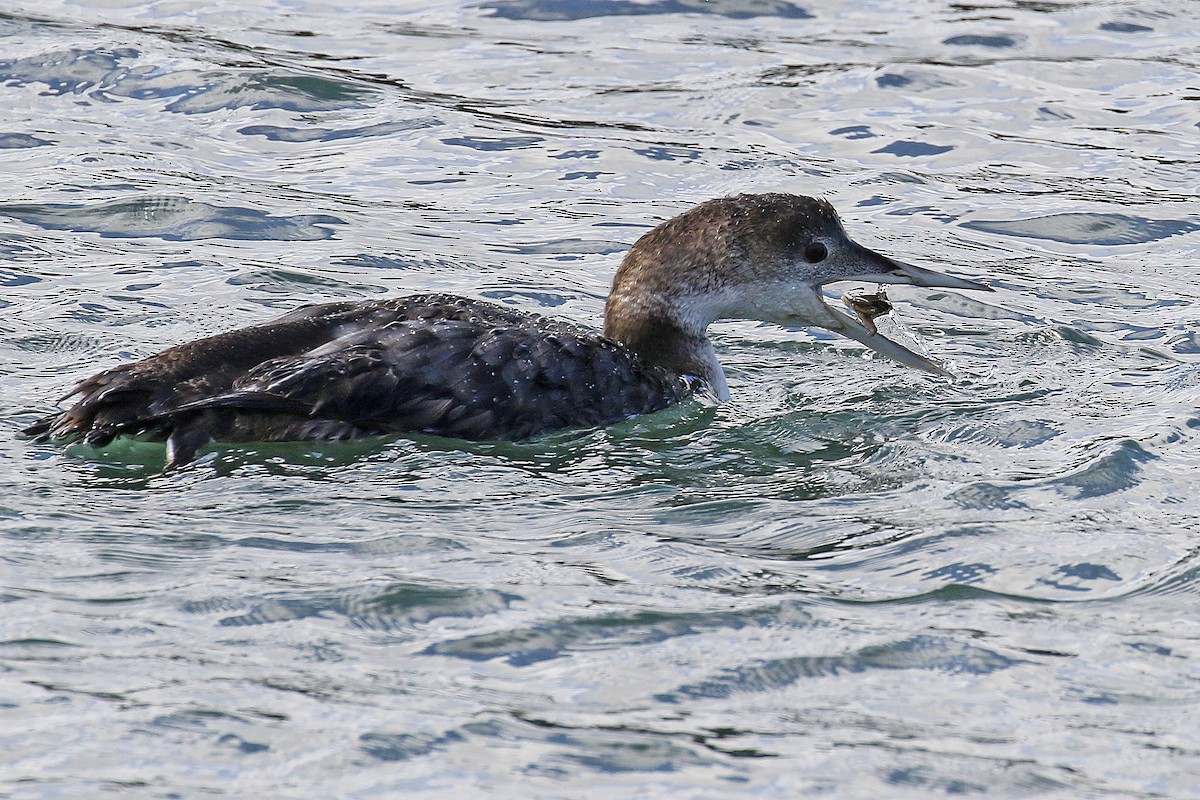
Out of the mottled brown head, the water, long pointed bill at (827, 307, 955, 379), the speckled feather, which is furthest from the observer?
long pointed bill at (827, 307, 955, 379)

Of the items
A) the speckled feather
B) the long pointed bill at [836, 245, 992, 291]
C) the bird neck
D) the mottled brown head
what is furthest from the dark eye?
the speckled feather

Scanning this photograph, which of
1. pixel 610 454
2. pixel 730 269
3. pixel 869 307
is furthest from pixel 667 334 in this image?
pixel 610 454

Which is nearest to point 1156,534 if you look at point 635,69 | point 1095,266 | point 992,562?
point 992,562

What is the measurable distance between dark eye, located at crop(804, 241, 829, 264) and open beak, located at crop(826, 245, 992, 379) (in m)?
0.13

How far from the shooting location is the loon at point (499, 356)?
6273 millimetres

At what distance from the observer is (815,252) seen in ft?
24.6

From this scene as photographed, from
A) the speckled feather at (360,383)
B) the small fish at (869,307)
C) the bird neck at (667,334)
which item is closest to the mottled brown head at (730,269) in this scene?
the bird neck at (667,334)

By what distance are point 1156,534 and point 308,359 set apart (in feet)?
9.61

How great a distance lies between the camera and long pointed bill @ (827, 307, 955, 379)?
7598mm

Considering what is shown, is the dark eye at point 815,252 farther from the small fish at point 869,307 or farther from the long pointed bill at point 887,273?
the small fish at point 869,307

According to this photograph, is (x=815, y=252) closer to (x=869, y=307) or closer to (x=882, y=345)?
(x=869, y=307)

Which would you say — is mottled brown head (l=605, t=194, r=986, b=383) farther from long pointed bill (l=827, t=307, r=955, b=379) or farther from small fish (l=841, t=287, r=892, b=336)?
small fish (l=841, t=287, r=892, b=336)

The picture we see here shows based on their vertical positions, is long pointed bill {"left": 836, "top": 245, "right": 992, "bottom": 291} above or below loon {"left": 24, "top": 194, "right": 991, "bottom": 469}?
above

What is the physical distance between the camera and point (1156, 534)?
5.85 meters
